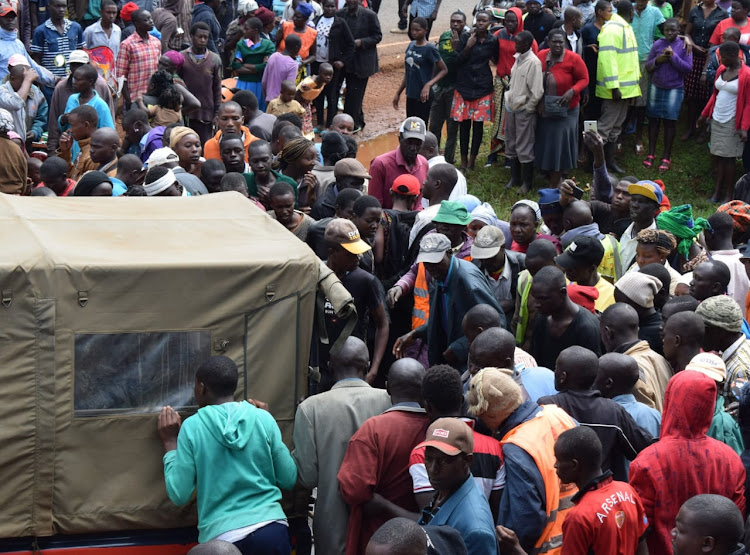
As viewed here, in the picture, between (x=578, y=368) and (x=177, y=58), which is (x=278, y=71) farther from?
(x=578, y=368)

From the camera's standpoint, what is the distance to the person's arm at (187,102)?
1196cm

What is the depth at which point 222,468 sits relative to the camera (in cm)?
491

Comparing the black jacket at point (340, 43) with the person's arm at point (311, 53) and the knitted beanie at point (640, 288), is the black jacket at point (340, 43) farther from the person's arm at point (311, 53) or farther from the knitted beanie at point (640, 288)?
the knitted beanie at point (640, 288)

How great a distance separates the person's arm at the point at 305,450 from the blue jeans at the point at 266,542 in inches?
13.5

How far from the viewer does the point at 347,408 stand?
541 centimetres

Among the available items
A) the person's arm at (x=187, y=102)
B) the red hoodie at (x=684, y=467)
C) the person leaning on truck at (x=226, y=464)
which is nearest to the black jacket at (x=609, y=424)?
the red hoodie at (x=684, y=467)

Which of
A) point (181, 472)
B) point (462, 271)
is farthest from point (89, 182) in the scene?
point (181, 472)

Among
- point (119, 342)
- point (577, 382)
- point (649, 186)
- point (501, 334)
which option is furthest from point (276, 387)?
point (649, 186)

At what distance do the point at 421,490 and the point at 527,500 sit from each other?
Answer: 53 centimetres

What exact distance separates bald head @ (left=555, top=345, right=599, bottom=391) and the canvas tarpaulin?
56.2 inches

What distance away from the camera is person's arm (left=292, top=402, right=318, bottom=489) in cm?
526

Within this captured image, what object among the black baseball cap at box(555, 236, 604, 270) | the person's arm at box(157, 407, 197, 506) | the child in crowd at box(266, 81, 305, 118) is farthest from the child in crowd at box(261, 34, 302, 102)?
the person's arm at box(157, 407, 197, 506)

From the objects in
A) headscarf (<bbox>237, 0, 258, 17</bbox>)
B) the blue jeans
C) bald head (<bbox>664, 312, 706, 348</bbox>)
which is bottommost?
the blue jeans

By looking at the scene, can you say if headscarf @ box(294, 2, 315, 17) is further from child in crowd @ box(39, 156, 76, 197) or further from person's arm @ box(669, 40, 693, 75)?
child in crowd @ box(39, 156, 76, 197)
